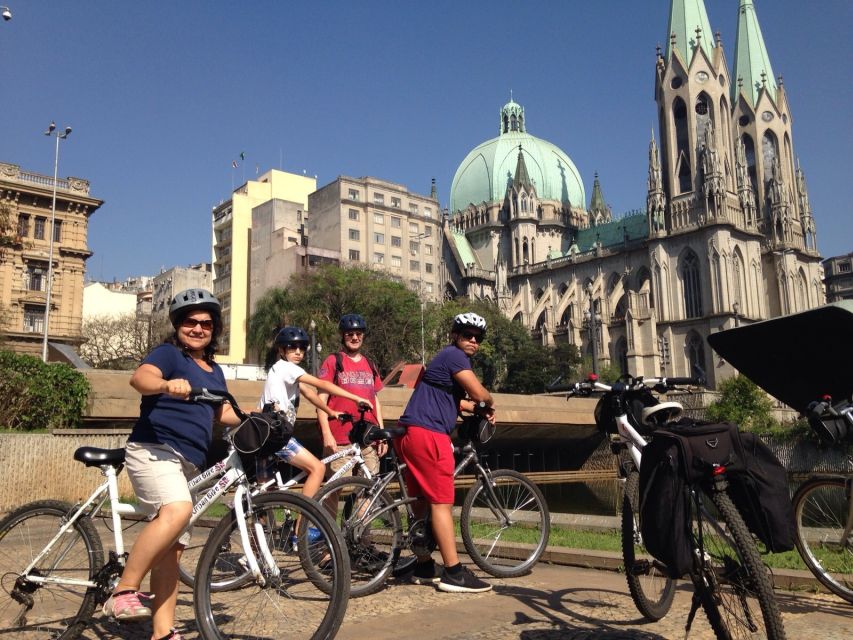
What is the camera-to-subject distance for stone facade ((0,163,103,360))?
137 feet

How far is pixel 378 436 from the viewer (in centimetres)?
558

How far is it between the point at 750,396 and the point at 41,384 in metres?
38.1

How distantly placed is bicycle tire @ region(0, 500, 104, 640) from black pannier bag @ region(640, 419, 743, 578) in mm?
2896

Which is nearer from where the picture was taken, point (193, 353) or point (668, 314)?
point (193, 353)

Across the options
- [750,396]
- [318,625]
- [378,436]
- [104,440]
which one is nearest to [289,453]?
[378,436]

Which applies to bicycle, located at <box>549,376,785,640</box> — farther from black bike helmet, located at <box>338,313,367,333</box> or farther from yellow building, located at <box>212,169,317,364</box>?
yellow building, located at <box>212,169,317,364</box>

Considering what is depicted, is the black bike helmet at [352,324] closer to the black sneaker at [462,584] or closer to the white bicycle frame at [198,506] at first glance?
the black sneaker at [462,584]

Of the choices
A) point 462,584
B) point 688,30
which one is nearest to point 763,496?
point 462,584

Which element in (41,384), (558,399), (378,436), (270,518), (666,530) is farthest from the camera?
(558,399)

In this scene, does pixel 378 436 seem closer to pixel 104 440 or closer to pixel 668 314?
pixel 104 440

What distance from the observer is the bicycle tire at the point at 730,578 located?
3.41m

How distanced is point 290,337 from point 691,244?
2613 inches

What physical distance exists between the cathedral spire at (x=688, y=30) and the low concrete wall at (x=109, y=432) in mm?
52439

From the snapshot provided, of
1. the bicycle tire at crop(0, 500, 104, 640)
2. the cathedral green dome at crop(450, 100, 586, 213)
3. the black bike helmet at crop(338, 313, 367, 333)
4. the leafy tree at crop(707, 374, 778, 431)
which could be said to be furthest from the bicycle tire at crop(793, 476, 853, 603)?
the cathedral green dome at crop(450, 100, 586, 213)
